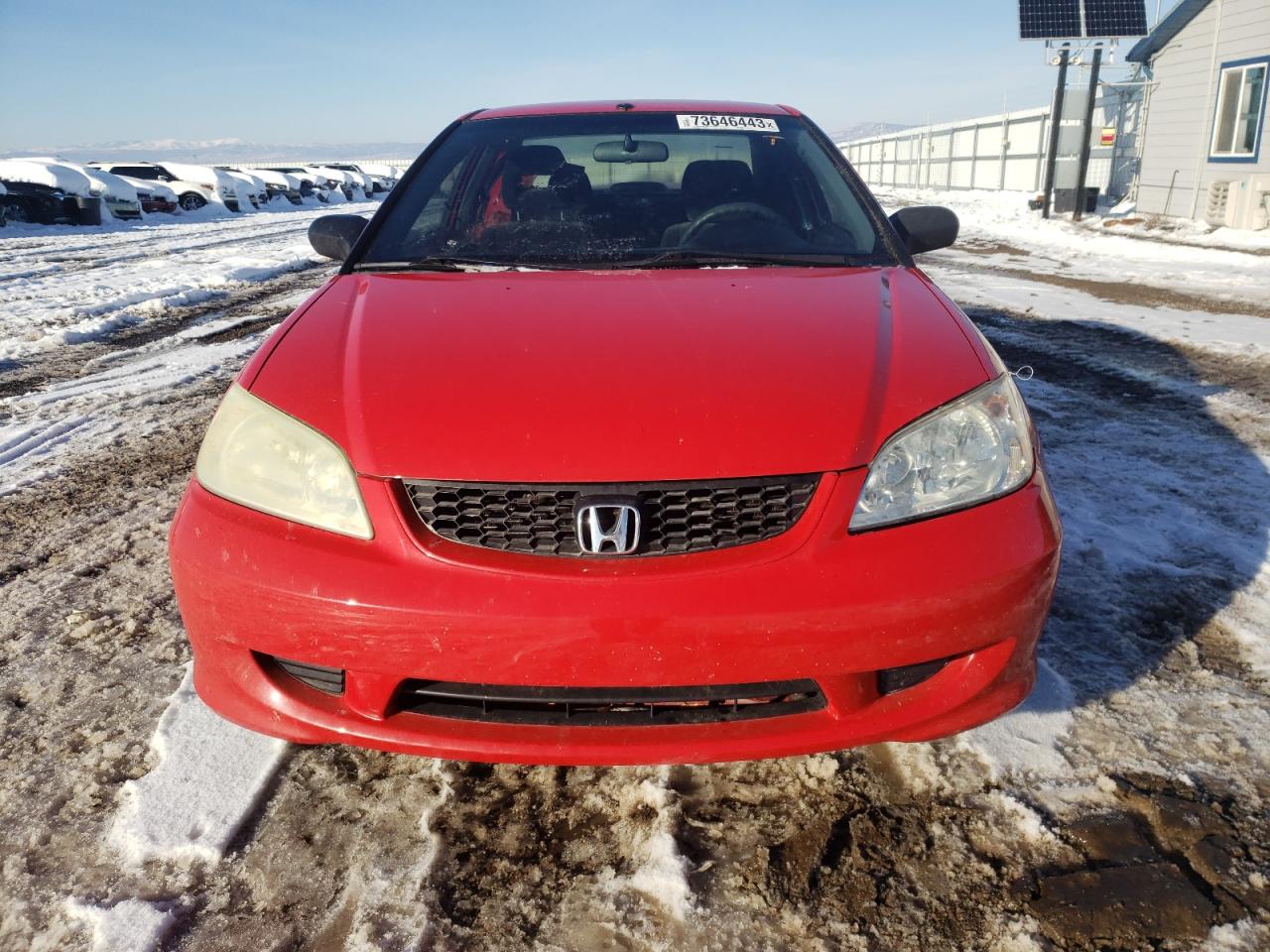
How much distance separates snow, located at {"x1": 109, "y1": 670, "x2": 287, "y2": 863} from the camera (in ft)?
5.57

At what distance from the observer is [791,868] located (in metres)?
1.63

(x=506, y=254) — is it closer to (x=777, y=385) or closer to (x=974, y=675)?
(x=777, y=385)

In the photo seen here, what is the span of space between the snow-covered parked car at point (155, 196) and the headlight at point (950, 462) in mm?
26284

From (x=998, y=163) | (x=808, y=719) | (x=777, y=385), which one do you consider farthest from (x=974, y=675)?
(x=998, y=163)

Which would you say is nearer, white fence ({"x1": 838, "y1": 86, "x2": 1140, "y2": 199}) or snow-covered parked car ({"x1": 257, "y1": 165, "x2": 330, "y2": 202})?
white fence ({"x1": 838, "y1": 86, "x2": 1140, "y2": 199})

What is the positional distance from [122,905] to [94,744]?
22.5 inches

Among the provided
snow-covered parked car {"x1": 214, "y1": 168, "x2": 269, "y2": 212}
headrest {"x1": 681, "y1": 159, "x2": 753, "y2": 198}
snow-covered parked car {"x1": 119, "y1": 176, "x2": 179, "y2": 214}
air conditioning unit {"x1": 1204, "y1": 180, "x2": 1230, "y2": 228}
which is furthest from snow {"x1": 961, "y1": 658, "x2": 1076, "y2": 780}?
snow-covered parked car {"x1": 214, "y1": 168, "x2": 269, "y2": 212}

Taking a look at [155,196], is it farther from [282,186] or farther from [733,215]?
[733,215]

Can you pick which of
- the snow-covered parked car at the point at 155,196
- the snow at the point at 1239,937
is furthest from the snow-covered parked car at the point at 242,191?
the snow at the point at 1239,937

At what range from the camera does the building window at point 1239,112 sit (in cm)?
1390

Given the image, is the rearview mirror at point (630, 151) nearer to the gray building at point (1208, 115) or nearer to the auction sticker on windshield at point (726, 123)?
the auction sticker on windshield at point (726, 123)

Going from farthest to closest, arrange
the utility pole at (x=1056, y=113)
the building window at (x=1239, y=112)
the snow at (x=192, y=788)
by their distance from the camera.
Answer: the utility pole at (x=1056, y=113), the building window at (x=1239, y=112), the snow at (x=192, y=788)

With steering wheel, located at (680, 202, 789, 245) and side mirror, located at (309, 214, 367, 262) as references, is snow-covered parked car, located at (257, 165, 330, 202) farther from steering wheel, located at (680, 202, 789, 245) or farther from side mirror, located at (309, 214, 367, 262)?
steering wheel, located at (680, 202, 789, 245)

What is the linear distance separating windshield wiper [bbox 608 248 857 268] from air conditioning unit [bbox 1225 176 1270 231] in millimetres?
14475
